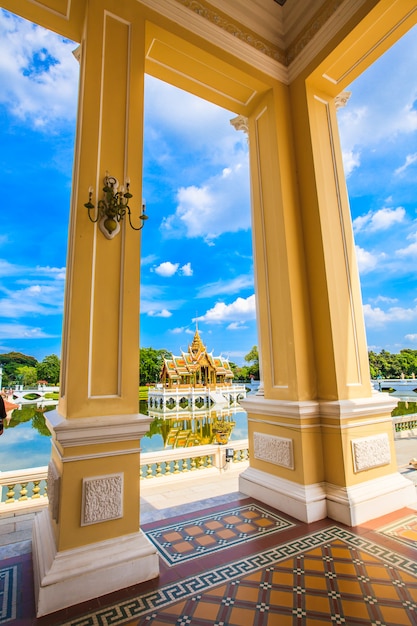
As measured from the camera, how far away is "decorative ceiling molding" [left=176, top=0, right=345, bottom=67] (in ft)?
9.01

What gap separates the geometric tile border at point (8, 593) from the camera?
4.67 feet

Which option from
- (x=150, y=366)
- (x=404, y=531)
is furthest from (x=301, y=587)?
(x=150, y=366)

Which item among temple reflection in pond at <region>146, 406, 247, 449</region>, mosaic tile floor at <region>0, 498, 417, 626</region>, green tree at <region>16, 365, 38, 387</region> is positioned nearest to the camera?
mosaic tile floor at <region>0, 498, 417, 626</region>

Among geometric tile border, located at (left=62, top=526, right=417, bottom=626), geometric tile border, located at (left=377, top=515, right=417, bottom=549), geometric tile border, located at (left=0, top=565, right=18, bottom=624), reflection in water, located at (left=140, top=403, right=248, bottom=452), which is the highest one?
geometric tile border, located at (left=0, top=565, right=18, bottom=624)

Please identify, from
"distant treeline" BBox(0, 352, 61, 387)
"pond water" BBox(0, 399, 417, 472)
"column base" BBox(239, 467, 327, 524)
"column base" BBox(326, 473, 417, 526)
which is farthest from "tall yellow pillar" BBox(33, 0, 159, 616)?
"distant treeline" BBox(0, 352, 61, 387)

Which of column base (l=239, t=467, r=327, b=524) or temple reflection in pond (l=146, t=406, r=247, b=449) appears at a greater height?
column base (l=239, t=467, r=327, b=524)

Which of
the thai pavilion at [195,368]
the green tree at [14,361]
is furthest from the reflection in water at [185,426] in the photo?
the green tree at [14,361]

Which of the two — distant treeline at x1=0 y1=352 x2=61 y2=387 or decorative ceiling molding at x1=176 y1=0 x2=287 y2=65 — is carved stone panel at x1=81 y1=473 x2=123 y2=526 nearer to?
decorative ceiling molding at x1=176 y1=0 x2=287 y2=65

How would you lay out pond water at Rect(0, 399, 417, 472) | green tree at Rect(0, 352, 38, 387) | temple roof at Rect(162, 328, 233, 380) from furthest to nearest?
temple roof at Rect(162, 328, 233, 380) < green tree at Rect(0, 352, 38, 387) < pond water at Rect(0, 399, 417, 472)

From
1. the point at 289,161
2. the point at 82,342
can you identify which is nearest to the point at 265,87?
the point at 289,161

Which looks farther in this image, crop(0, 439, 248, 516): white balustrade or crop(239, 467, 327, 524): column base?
crop(0, 439, 248, 516): white balustrade

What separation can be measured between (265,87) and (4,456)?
15889mm

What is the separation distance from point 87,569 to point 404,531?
194 centimetres

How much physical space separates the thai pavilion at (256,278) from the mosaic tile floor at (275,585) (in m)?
0.14
